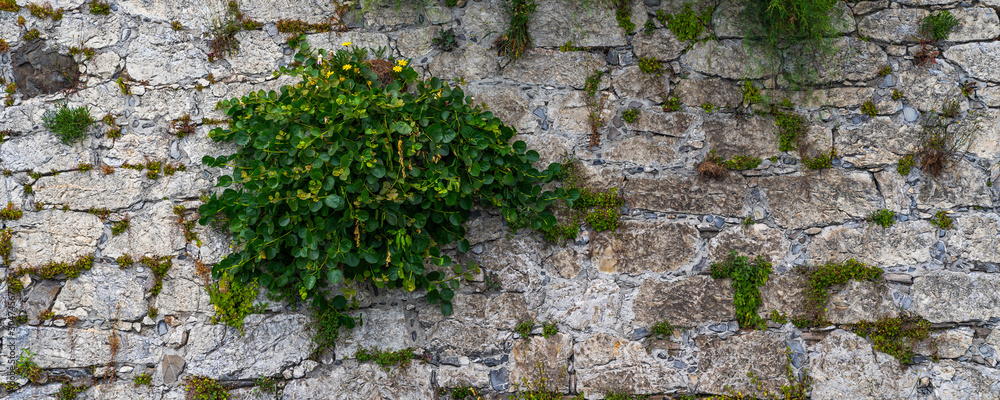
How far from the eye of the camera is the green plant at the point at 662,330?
317cm

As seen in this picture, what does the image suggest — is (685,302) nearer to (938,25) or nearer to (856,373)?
(856,373)

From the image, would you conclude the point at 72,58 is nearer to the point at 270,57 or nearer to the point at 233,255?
the point at 270,57

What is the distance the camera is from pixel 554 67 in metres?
3.31

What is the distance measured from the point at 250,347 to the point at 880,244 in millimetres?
3666

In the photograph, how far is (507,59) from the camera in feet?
10.8

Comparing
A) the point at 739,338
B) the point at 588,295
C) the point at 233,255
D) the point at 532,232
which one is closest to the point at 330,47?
the point at 233,255

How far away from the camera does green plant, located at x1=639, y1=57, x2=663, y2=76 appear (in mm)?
3293

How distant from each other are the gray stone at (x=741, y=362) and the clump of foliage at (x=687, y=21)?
1.80 meters

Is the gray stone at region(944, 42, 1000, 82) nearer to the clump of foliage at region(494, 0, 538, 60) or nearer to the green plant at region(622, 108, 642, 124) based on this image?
the green plant at region(622, 108, 642, 124)

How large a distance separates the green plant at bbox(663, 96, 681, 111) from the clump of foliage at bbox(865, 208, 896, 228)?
128cm

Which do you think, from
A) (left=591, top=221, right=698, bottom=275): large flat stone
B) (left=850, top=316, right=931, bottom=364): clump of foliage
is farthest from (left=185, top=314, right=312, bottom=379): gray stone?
(left=850, top=316, right=931, bottom=364): clump of foliage

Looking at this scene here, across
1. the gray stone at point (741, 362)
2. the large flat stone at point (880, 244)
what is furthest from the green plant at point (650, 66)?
the gray stone at point (741, 362)

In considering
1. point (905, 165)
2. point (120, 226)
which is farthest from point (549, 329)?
point (120, 226)

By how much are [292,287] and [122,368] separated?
1.05m
